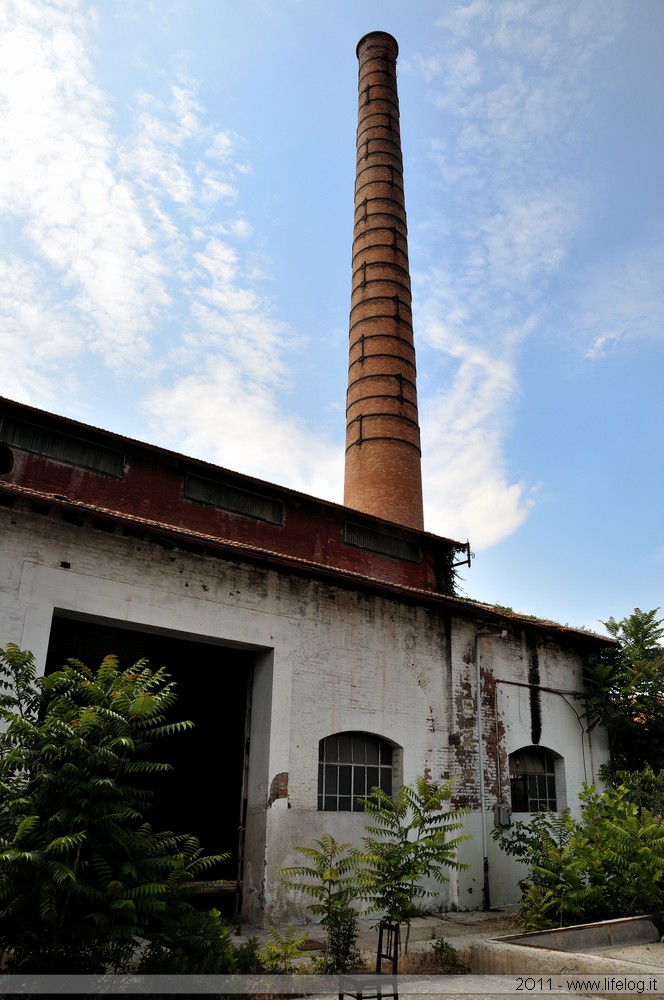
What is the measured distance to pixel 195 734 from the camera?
556 inches

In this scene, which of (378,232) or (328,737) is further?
(378,232)

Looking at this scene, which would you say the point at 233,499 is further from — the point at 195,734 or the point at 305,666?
the point at 195,734

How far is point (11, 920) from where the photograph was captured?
5.38 metres

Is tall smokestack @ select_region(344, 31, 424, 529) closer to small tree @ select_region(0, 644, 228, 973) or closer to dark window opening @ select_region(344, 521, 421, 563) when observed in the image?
dark window opening @ select_region(344, 521, 421, 563)

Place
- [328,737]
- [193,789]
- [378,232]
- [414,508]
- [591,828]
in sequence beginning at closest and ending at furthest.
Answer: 1. [591,828]
2. [328,737]
3. [193,789]
4. [414,508]
5. [378,232]

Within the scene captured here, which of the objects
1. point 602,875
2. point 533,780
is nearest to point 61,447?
point 602,875

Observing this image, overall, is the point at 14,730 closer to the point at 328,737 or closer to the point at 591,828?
the point at 328,737

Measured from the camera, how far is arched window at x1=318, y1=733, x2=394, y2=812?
1069 cm

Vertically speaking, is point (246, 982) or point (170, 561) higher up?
point (170, 561)

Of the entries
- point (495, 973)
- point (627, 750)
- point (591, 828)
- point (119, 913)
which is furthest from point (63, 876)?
point (627, 750)

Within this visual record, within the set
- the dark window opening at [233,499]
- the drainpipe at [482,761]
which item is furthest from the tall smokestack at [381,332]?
the drainpipe at [482,761]

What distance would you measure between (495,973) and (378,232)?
20.7m

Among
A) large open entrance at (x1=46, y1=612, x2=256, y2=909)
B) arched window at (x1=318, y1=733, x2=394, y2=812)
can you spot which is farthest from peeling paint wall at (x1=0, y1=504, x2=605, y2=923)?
large open entrance at (x1=46, y1=612, x2=256, y2=909)

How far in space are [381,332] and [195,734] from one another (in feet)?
41.9
